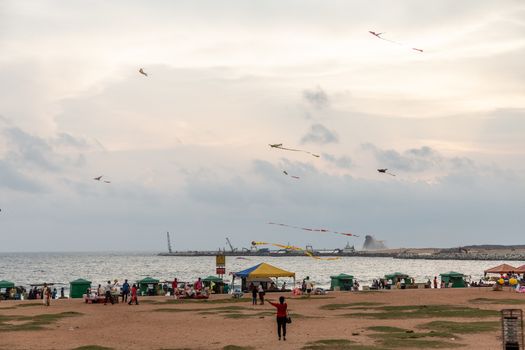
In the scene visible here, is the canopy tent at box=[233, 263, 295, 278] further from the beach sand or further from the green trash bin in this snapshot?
the green trash bin

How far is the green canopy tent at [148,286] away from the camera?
156 feet

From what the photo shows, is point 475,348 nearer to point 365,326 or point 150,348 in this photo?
point 365,326

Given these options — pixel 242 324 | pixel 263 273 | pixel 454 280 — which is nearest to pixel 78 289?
pixel 263 273

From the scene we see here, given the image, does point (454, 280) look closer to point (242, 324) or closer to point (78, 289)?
point (78, 289)

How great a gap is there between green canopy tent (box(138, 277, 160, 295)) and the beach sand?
6.01m

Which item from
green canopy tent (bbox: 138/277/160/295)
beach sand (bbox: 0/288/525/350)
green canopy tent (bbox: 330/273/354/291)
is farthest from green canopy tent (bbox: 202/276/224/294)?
green canopy tent (bbox: 330/273/354/291)

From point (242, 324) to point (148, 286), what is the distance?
73.6 feet

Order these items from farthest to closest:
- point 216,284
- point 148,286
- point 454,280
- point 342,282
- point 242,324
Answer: point 454,280 < point 342,282 < point 216,284 < point 148,286 < point 242,324

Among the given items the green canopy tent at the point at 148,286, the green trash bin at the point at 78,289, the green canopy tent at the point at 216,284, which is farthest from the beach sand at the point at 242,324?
the green canopy tent at the point at 216,284

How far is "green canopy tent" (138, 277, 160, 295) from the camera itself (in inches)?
1868

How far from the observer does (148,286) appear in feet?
158

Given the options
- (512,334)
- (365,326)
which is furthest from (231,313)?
(512,334)

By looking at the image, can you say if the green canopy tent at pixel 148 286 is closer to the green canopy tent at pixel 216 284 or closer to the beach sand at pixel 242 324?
the green canopy tent at pixel 216 284

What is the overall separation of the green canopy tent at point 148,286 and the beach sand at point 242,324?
237 inches
